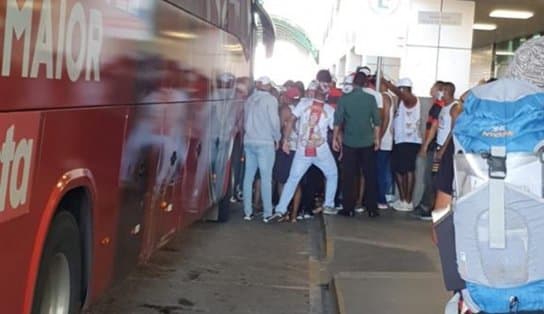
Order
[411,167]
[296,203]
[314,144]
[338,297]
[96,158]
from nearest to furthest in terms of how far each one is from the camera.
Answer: [96,158] → [338,297] → [314,144] → [296,203] → [411,167]

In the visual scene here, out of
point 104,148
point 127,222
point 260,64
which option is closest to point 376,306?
point 127,222

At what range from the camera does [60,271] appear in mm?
4578

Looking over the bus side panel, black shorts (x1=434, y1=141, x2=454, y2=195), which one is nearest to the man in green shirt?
the bus side panel

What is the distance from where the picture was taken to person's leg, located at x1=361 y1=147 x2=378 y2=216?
1126cm

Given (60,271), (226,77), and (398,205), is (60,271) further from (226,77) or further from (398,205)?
(398,205)

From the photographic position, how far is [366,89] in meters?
11.3

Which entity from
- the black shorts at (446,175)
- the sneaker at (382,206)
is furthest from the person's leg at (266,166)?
the black shorts at (446,175)

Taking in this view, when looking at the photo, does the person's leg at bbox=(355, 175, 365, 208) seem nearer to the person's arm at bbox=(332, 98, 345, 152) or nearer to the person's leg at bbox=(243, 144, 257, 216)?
the person's arm at bbox=(332, 98, 345, 152)

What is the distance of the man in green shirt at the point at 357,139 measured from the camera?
11.1 m

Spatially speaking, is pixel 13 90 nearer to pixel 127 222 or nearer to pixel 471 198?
pixel 471 198

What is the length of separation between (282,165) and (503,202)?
889cm

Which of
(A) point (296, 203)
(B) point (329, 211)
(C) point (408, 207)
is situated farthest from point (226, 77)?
(C) point (408, 207)

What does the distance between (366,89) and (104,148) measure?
688cm

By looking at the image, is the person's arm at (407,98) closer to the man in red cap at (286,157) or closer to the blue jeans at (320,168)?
the blue jeans at (320,168)
